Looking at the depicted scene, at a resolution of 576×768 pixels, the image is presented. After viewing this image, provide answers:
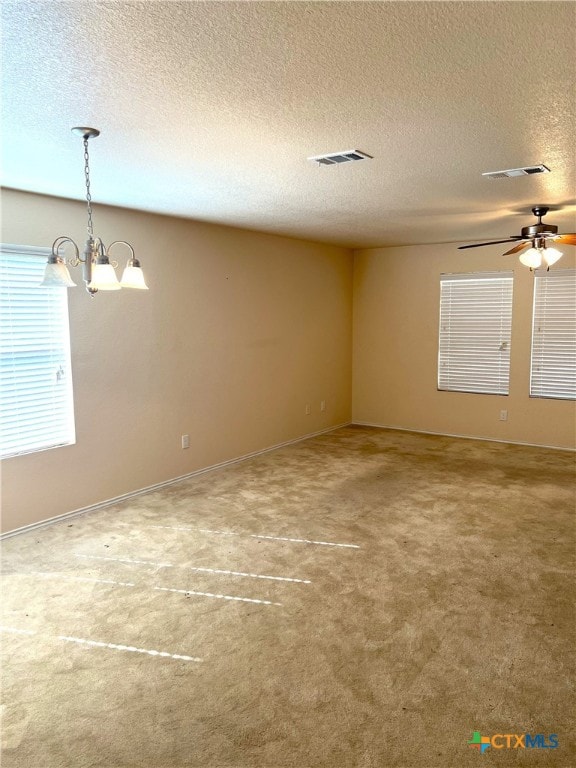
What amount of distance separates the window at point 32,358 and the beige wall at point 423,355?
14.3 ft

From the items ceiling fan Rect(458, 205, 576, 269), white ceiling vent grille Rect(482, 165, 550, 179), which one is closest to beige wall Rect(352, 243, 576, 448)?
ceiling fan Rect(458, 205, 576, 269)

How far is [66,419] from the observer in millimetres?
4230

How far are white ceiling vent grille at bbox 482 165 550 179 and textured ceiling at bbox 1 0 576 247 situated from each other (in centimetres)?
8

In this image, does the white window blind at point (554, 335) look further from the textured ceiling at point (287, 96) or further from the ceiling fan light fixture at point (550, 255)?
the textured ceiling at point (287, 96)

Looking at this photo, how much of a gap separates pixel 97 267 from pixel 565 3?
6.71 feet

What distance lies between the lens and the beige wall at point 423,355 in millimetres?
6336

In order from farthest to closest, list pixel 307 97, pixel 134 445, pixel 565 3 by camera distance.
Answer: pixel 134 445 → pixel 307 97 → pixel 565 3

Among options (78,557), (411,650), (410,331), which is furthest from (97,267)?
(410,331)

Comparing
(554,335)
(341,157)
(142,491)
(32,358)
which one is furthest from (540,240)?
(32,358)

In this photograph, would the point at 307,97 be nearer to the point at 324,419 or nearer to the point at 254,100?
the point at 254,100

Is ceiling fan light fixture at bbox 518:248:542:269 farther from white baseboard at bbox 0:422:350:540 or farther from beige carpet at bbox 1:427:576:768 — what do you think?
white baseboard at bbox 0:422:350:540

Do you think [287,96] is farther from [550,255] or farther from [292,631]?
[550,255]

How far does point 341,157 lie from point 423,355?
448 centimetres

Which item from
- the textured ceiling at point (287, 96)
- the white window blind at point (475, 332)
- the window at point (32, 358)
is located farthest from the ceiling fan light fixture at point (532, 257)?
the window at point (32, 358)
